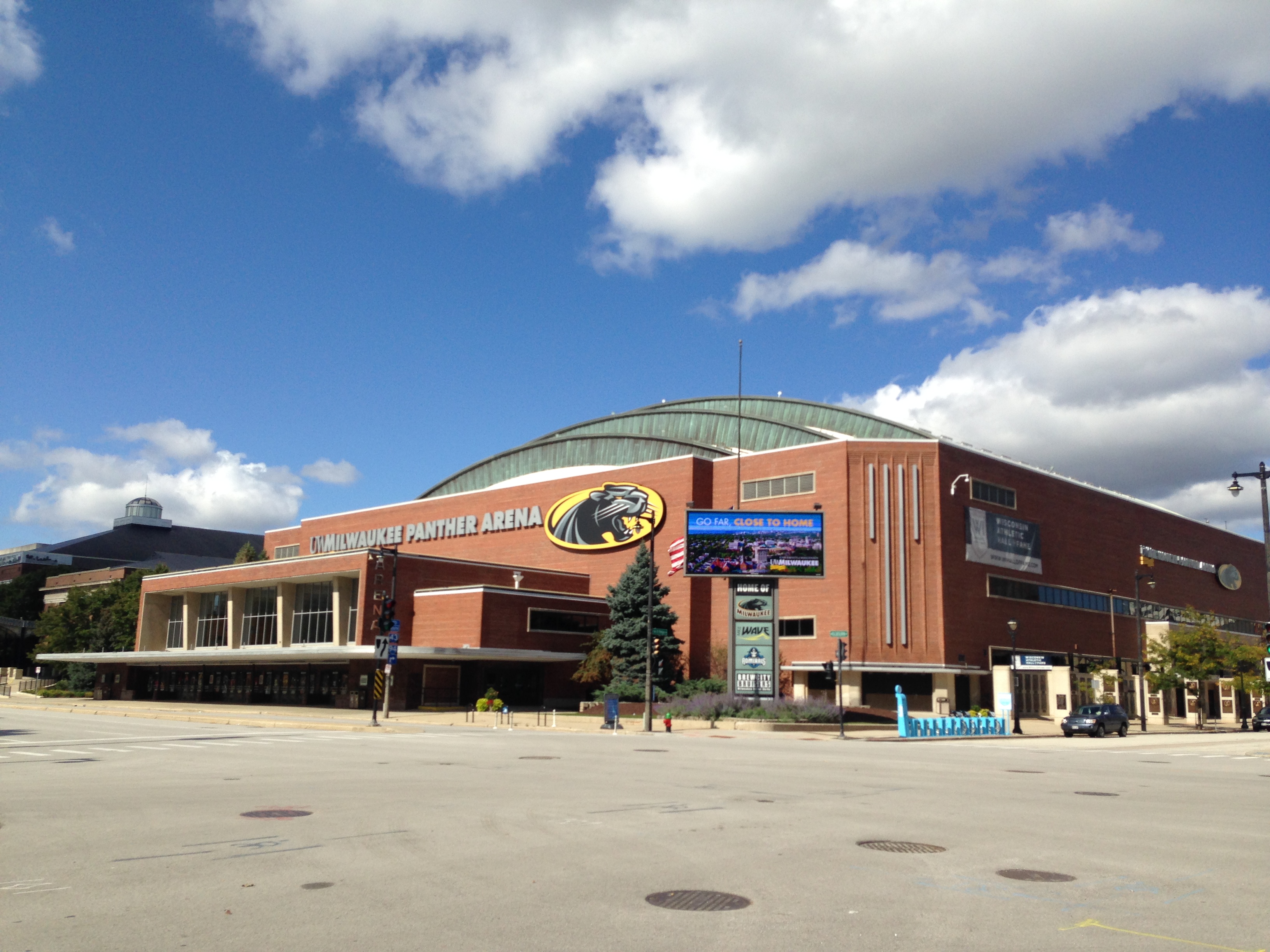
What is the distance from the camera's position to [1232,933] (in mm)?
7793

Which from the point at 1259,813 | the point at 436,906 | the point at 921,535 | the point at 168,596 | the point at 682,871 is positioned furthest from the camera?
the point at 168,596

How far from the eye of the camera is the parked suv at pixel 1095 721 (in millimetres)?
48969

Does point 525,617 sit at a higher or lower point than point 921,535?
lower

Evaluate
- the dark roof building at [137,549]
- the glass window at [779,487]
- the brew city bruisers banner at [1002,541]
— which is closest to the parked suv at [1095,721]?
the brew city bruisers banner at [1002,541]

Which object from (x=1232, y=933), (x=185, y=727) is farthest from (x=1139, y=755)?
(x=185, y=727)

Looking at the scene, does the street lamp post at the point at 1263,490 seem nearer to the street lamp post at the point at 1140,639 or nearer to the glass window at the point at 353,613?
the street lamp post at the point at 1140,639

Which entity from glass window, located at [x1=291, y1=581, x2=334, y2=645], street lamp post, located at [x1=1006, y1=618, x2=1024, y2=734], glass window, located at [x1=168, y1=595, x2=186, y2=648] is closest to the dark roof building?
glass window, located at [x1=168, y1=595, x2=186, y2=648]

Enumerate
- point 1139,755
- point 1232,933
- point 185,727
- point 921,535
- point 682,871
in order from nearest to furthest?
point 1232,933 < point 682,871 < point 1139,755 < point 185,727 < point 921,535

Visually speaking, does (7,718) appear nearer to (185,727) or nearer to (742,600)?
(185,727)

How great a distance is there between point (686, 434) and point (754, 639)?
43849mm

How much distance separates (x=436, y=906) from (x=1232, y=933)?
604 cm

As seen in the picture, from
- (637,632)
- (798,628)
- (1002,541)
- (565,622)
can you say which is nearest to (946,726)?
(798,628)

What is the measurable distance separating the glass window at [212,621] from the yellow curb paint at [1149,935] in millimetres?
72903

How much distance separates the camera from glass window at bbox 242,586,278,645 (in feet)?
232
